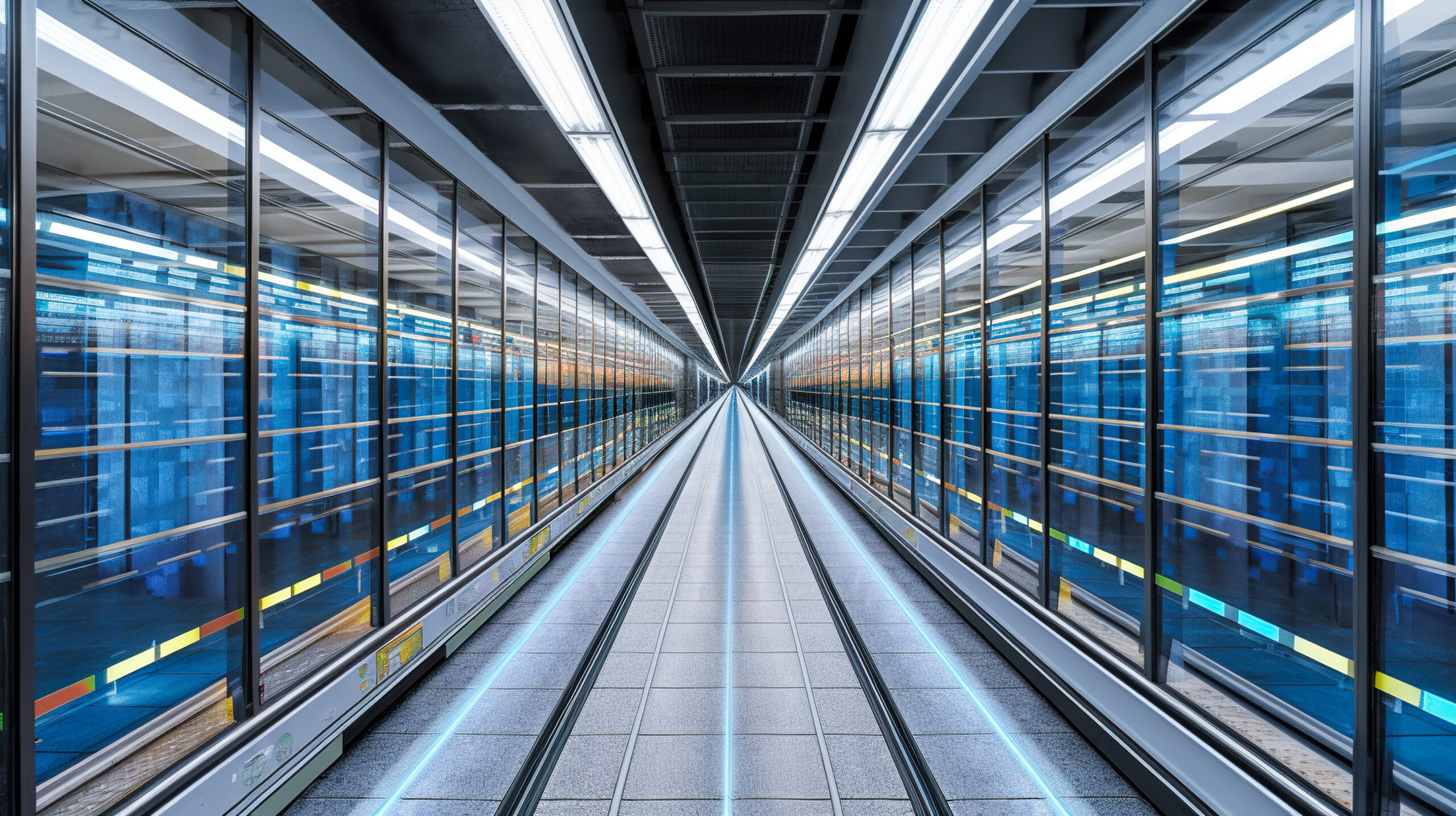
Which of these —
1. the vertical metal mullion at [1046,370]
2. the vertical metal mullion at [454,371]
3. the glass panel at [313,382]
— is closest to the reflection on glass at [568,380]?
the glass panel at [313,382]

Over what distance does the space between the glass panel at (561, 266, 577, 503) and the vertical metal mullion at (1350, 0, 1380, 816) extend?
7348mm

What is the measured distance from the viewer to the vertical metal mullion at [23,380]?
5.84 ft

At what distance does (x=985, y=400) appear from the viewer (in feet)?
16.3

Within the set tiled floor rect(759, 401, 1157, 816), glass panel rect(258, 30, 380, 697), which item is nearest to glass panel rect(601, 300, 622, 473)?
glass panel rect(258, 30, 380, 697)

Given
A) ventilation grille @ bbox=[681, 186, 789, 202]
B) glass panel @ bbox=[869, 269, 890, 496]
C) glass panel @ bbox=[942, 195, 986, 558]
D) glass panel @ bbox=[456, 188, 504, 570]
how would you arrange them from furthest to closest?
1. glass panel @ bbox=[869, 269, 890, 496]
2. ventilation grille @ bbox=[681, 186, 789, 202]
3. glass panel @ bbox=[942, 195, 986, 558]
4. glass panel @ bbox=[456, 188, 504, 570]

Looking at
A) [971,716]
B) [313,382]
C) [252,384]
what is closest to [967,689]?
[971,716]

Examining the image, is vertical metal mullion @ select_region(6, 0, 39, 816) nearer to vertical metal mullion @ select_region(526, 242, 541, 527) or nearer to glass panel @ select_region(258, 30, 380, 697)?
glass panel @ select_region(258, 30, 380, 697)

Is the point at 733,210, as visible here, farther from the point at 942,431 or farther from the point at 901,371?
the point at 901,371

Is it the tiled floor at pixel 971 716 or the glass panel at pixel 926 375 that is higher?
the glass panel at pixel 926 375

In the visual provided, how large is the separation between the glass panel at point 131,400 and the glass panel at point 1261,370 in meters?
4.90

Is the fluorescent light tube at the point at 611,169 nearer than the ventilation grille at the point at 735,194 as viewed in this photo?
Yes

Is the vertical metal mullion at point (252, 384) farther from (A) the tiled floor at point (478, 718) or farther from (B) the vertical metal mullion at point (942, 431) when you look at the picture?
(B) the vertical metal mullion at point (942, 431)

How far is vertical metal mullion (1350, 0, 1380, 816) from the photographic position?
1872mm

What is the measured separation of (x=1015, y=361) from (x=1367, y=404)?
901 cm
